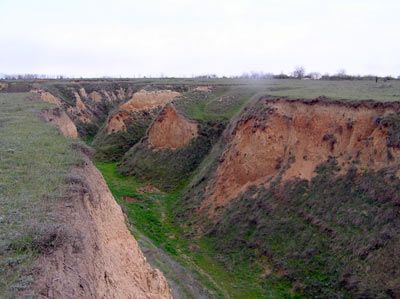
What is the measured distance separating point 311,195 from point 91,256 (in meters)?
15.5

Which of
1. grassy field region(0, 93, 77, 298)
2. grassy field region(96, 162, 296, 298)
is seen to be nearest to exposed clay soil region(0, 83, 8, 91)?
grassy field region(96, 162, 296, 298)

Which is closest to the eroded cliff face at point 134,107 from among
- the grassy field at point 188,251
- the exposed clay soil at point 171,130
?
the exposed clay soil at point 171,130

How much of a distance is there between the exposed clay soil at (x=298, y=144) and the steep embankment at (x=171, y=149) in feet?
18.8

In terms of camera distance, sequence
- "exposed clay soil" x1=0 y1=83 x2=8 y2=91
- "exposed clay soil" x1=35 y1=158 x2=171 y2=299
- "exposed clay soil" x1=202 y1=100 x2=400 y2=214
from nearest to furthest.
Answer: "exposed clay soil" x1=35 y1=158 x2=171 y2=299, "exposed clay soil" x1=202 y1=100 x2=400 y2=214, "exposed clay soil" x1=0 y1=83 x2=8 y2=91

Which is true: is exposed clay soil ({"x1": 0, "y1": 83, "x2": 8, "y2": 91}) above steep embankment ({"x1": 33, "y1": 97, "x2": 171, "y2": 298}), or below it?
above

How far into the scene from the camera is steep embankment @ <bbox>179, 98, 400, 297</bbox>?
19438mm

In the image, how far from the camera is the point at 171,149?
39.5 metres

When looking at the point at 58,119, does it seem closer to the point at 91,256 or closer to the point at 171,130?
the point at 171,130

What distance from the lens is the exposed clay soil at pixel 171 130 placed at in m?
39.0

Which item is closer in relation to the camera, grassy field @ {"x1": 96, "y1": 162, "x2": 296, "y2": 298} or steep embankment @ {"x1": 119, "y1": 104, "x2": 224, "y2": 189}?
grassy field @ {"x1": 96, "y1": 162, "x2": 296, "y2": 298}

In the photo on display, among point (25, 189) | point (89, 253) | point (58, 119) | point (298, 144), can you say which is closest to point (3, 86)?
point (58, 119)

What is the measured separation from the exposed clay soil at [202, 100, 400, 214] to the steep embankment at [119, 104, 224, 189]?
18.8 ft

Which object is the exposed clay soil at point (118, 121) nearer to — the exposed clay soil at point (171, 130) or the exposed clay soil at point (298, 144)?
the exposed clay soil at point (171, 130)

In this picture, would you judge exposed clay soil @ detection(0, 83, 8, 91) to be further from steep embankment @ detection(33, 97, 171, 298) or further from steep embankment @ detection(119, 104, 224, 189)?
steep embankment @ detection(33, 97, 171, 298)
